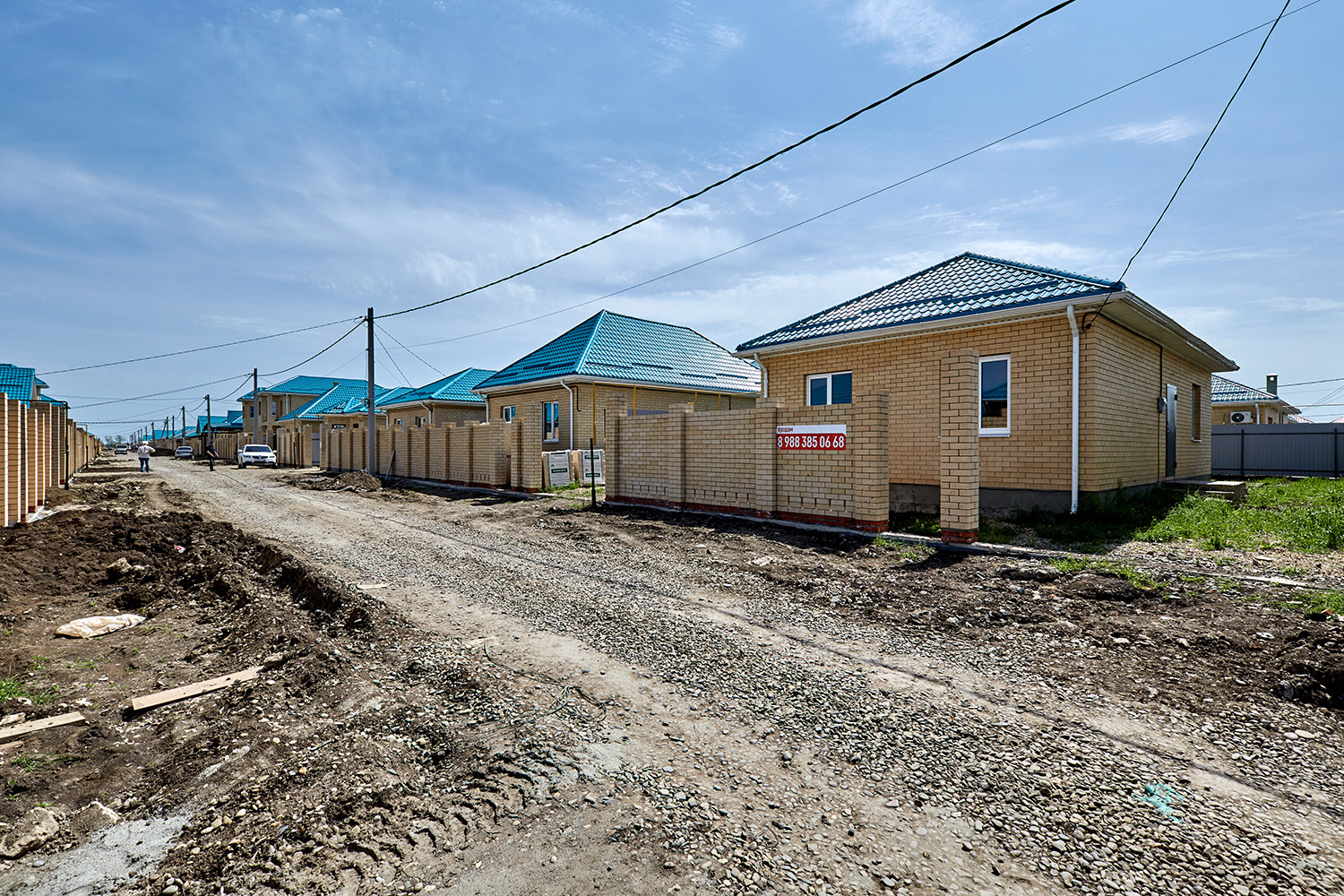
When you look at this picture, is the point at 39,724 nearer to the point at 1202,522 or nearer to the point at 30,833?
the point at 30,833

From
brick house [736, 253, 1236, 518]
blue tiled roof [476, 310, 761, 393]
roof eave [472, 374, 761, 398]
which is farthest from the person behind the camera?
blue tiled roof [476, 310, 761, 393]

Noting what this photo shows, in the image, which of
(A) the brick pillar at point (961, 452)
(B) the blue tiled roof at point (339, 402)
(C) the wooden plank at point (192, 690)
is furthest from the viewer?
(B) the blue tiled roof at point (339, 402)

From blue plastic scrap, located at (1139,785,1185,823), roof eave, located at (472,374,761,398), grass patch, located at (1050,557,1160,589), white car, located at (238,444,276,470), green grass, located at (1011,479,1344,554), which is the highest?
roof eave, located at (472,374,761,398)

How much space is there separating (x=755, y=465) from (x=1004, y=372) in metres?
4.55

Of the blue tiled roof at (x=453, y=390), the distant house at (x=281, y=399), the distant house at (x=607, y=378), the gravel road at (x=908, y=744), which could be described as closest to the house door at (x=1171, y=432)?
the gravel road at (x=908, y=744)

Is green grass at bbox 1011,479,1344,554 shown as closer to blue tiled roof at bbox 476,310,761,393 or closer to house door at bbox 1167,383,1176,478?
house door at bbox 1167,383,1176,478

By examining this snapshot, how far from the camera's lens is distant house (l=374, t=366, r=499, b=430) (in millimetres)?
30484

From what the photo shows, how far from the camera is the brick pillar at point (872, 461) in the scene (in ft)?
29.2

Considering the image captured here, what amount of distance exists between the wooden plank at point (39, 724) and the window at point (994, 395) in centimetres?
1170

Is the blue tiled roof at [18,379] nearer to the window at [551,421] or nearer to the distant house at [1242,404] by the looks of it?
the window at [551,421]

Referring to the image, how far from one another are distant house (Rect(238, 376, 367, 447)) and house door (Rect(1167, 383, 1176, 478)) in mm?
58975

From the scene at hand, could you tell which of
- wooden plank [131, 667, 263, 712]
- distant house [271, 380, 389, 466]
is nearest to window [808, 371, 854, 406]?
wooden plank [131, 667, 263, 712]

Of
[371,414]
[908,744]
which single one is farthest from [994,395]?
[371,414]

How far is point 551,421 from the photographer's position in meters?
22.7
